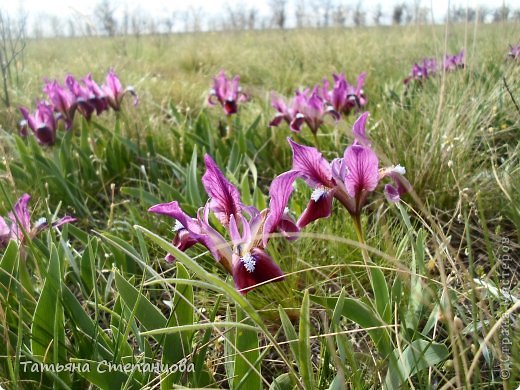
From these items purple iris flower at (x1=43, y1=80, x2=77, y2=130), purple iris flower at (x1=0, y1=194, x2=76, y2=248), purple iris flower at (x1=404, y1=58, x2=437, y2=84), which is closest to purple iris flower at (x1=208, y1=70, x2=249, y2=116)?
purple iris flower at (x1=43, y1=80, x2=77, y2=130)

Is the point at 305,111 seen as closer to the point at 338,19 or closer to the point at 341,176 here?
the point at 341,176

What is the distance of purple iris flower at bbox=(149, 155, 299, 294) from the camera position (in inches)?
42.3

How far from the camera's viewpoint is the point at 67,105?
2.93 metres

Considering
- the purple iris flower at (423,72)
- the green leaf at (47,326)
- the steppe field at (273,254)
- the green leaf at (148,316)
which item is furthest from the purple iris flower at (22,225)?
the purple iris flower at (423,72)

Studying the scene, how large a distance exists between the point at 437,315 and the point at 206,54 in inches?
342

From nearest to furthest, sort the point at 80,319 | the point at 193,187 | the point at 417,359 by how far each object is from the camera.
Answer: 1. the point at 417,359
2. the point at 80,319
3. the point at 193,187

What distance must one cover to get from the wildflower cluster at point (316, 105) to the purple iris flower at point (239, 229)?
4.71ft

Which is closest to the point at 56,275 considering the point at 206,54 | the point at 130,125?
the point at 130,125

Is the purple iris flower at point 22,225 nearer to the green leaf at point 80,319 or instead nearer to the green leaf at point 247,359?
the green leaf at point 80,319

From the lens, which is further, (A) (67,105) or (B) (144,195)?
(A) (67,105)

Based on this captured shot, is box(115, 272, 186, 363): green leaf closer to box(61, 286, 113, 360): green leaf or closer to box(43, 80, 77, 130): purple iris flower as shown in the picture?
box(61, 286, 113, 360): green leaf

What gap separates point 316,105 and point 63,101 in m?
1.48

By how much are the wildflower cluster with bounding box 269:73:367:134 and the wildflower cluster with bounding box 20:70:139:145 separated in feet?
3.33

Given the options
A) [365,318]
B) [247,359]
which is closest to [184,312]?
[247,359]
